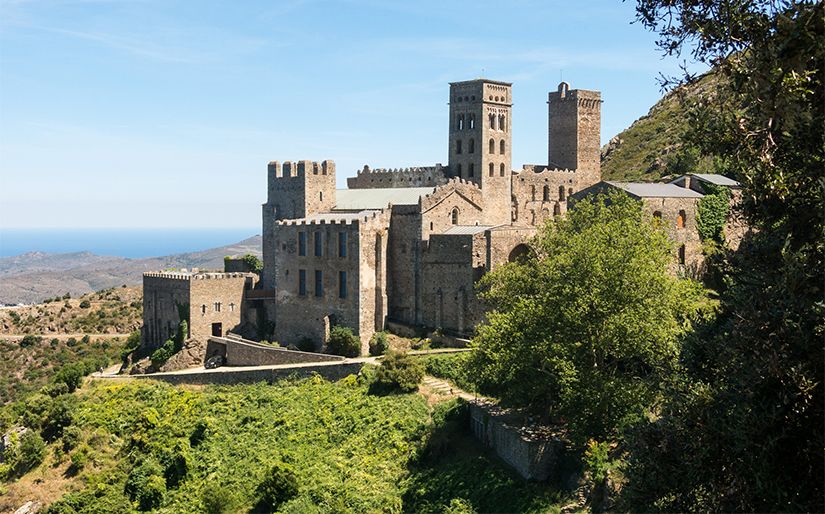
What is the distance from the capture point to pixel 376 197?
55781mm

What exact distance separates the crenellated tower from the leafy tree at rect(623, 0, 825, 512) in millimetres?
41271

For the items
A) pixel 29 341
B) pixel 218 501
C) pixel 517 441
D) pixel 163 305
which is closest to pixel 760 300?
pixel 517 441

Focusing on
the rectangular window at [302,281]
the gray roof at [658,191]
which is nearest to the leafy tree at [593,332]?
the gray roof at [658,191]

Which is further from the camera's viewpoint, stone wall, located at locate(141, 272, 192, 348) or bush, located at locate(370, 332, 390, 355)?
stone wall, located at locate(141, 272, 192, 348)

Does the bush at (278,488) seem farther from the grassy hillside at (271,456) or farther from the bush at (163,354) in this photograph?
the bush at (163,354)

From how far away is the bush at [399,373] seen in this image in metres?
41.8

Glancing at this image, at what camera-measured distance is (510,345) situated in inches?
1318

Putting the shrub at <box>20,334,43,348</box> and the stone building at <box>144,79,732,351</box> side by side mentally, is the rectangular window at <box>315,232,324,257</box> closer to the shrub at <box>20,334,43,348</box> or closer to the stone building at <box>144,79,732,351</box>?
the stone building at <box>144,79,732,351</box>

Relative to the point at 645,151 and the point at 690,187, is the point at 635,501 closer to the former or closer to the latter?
the point at 690,187

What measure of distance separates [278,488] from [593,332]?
14556mm

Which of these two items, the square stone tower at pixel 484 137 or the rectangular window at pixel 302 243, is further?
the square stone tower at pixel 484 137

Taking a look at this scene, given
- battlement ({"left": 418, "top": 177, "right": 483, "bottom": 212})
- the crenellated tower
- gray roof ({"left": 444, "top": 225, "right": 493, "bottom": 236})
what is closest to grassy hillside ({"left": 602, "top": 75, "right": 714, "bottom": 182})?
battlement ({"left": 418, "top": 177, "right": 483, "bottom": 212})

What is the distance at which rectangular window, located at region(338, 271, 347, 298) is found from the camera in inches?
1982

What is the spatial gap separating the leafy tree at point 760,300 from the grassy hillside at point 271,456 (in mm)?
12462
